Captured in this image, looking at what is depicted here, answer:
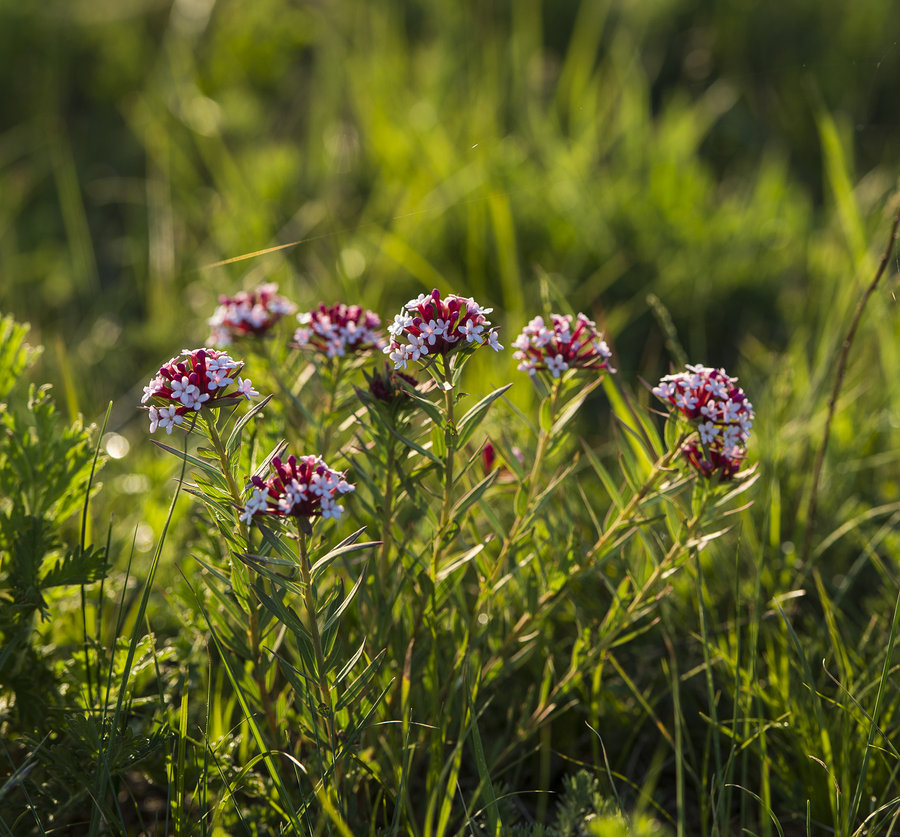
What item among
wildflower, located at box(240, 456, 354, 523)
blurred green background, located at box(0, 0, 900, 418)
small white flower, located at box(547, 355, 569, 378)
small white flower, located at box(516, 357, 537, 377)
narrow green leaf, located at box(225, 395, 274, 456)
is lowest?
wildflower, located at box(240, 456, 354, 523)

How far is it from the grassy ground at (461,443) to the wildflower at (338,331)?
0.11 meters

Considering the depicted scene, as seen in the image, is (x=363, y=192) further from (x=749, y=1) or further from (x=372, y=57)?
(x=749, y=1)

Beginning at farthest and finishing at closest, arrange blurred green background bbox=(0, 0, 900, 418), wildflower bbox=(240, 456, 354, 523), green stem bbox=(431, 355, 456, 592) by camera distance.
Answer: blurred green background bbox=(0, 0, 900, 418) < green stem bbox=(431, 355, 456, 592) < wildflower bbox=(240, 456, 354, 523)

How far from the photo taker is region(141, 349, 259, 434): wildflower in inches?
45.4

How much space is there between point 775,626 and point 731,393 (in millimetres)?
708

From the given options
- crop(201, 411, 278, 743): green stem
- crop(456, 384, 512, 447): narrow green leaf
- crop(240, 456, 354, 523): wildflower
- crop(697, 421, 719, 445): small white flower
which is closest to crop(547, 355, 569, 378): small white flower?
crop(456, 384, 512, 447): narrow green leaf

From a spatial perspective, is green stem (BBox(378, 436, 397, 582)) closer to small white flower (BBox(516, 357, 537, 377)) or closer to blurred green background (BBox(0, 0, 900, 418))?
small white flower (BBox(516, 357, 537, 377))

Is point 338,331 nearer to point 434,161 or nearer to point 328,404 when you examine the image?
point 328,404

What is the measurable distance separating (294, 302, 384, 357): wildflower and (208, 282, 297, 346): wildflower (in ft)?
0.38

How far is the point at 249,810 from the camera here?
1.43 metres

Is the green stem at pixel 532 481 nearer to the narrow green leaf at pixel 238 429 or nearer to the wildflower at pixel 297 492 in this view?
the wildflower at pixel 297 492

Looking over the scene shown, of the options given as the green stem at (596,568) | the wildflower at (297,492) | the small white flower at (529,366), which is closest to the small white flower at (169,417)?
the wildflower at (297,492)

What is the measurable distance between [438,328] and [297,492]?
0.29 metres

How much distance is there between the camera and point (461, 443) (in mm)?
1312
